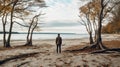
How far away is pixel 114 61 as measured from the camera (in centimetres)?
2003

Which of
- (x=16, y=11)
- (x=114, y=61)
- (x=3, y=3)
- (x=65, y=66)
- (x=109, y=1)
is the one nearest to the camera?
(x=65, y=66)

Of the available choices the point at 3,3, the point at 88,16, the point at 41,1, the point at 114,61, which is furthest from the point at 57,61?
the point at 88,16

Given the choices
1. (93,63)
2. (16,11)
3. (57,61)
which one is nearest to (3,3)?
(16,11)

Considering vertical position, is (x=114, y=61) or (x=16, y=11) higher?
(x=16, y=11)

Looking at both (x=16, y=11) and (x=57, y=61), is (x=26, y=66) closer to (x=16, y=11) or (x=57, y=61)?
(x=57, y=61)

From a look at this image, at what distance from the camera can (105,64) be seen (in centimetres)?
1884

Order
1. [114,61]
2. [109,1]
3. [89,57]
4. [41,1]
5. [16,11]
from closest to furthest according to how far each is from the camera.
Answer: [114,61]
[89,57]
[109,1]
[16,11]
[41,1]

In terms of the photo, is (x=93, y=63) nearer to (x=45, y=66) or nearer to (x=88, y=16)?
(x=45, y=66)

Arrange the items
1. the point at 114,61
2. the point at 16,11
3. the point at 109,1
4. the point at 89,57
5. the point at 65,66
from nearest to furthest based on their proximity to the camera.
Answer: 1. the point at 65,66
2. the point at 114,61
3. the point at 89,57
4. the point at 109,1
5. the point at 16,11

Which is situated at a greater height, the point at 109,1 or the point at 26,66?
the point at 109,1

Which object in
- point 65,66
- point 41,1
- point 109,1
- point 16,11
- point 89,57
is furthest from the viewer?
point 41,1

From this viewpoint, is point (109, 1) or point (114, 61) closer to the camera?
point (114, 61)

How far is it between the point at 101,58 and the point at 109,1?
38.9 ft

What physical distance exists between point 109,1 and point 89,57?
1182cm
